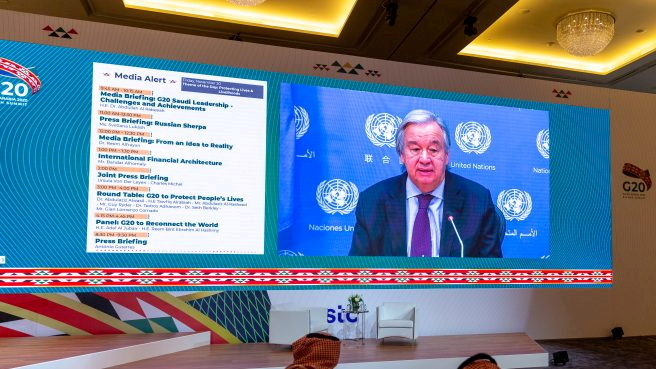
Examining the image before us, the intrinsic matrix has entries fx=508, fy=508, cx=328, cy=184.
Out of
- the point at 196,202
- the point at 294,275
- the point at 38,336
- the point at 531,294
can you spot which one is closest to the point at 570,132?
the point at 531,294

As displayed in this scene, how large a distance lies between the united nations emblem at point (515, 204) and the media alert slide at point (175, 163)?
86.7 inches

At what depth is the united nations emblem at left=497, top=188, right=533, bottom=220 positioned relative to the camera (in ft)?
15.2

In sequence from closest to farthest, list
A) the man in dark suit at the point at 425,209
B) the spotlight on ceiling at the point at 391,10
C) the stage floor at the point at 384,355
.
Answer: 1. the stage floor at the point at 384,355
2. the man in dark suit at the point at 425,209
3. the spotlight on ceiling at the point at 391,10

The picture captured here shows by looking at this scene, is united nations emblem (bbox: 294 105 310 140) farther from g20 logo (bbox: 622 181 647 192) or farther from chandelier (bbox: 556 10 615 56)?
g20 logo (bbox: 622 181 647 192)

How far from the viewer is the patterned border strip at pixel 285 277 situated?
3.60 meters

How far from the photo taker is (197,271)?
3852 mm

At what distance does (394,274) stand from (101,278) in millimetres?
2309

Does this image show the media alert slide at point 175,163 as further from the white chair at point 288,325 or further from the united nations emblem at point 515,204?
the united nations emblem at point 515,204

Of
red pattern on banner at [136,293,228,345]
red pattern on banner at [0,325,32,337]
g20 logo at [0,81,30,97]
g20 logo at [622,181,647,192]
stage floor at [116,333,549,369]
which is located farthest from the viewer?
g20 logo at [622,181,647,192]

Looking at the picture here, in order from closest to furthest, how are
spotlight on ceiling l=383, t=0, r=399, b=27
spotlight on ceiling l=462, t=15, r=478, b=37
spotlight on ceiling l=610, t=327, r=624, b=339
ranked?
1. spotlight on ceiling l=383, t=0, r=399, b=27
2. spotlight on ceiling l=462, t=15, r=478, b=37
3. spotlight on ceiling l=610, t=327, r=624, b=339

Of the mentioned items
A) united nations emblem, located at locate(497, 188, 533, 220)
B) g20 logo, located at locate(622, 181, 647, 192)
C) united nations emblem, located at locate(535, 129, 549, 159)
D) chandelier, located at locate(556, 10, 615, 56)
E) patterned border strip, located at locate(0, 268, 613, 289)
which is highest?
chandelier, located at locate(556, 10, 615, 56)

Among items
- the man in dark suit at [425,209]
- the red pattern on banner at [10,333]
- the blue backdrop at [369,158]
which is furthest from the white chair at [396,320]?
the red pattern on banner at [10,333]

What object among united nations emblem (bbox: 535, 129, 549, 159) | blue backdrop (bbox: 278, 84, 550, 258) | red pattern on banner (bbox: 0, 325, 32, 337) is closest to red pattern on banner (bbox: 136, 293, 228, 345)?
red pattern on banner (bbox: 0, 325, 32, 337)

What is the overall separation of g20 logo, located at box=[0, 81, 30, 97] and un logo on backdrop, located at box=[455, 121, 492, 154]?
346 cm
